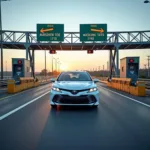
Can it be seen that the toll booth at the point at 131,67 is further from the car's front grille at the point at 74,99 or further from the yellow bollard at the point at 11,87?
the car's front grille at the point at 74,99

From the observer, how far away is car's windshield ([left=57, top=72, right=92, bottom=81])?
9861 millimetres

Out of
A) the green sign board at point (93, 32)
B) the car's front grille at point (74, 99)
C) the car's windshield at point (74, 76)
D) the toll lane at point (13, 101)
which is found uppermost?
the green sign board at point (93, 32)

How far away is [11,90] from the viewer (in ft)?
58.0

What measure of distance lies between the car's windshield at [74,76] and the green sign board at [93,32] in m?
21.6

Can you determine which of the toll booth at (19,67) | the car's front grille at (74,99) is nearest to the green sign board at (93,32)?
the toll booth at (19,67)

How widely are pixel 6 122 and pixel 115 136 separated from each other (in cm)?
320

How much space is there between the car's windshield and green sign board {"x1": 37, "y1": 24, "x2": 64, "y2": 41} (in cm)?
2173

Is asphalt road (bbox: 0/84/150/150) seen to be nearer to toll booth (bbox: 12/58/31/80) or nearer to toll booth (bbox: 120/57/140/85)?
toll booth (bbox: 120/57/140/85)

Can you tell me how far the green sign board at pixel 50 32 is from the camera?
103 ft

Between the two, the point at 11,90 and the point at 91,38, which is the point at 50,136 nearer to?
the point at 11,90

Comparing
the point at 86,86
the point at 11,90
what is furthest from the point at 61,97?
the point at 11,90

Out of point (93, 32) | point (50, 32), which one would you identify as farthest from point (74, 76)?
point (50, 32)

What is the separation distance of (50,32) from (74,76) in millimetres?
22349

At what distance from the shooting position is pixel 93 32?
3136 centimetres
